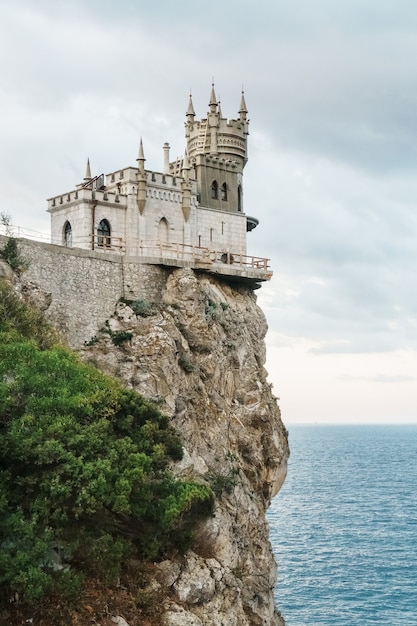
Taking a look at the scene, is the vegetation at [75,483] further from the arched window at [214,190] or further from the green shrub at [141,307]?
the arched window at [214,190]

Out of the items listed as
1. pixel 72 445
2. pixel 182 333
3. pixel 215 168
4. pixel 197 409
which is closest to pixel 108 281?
pixel 182 333

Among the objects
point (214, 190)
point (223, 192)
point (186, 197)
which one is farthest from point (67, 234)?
point (223, 192)

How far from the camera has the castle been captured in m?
45.6

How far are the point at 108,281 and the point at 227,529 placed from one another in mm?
13376

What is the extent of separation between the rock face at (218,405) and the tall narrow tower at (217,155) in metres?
5.65

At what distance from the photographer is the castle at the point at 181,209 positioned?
45.6 m

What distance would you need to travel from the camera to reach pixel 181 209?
48.6 meters

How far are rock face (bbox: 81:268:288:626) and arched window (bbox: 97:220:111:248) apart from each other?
12.4ft

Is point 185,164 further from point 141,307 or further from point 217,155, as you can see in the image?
point 141,307

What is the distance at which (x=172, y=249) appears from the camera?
47.7m

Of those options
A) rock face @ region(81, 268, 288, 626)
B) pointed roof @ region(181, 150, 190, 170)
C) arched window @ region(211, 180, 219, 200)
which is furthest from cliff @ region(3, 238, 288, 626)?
pointed roof @ region(181, 150, 190, 170)

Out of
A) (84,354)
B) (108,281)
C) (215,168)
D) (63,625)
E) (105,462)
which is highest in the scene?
(215,168)

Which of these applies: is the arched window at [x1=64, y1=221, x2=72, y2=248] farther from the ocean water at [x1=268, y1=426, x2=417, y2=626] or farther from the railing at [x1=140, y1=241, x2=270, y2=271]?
the ocean water at [x1=268, y1=426, x2=417, y2=626]

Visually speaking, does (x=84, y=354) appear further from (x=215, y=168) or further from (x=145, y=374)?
(x=215, y=168)
